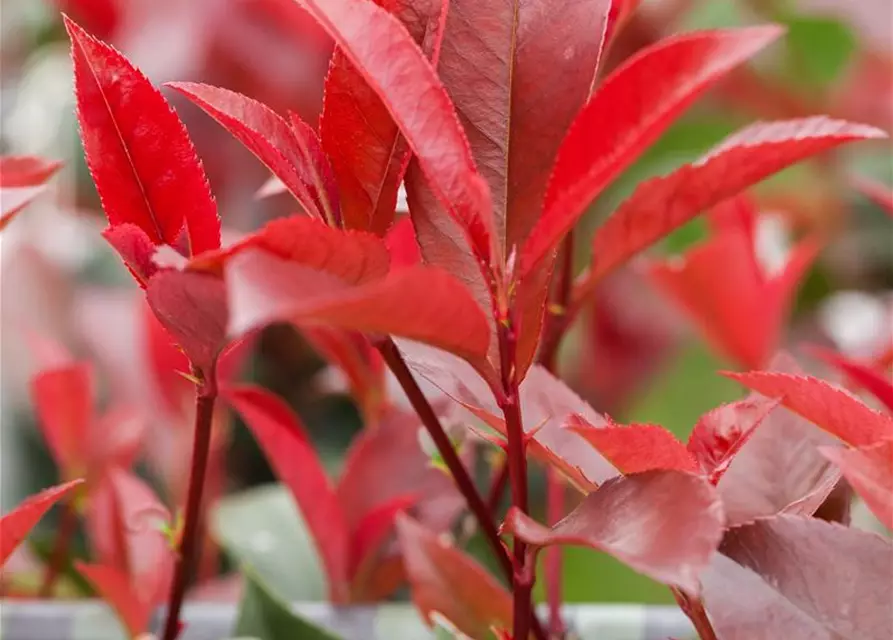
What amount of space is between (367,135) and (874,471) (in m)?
0.16

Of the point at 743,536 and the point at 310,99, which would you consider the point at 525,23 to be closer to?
the point at 743,536

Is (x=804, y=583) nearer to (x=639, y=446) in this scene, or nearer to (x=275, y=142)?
(x=639, y=446)

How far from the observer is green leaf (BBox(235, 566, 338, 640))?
15.6 inches

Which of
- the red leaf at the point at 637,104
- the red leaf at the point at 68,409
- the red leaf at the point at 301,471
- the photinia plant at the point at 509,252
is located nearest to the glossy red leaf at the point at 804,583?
the photinia plant at the point at 509,252

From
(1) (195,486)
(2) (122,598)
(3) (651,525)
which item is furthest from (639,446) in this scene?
(2) (122,598)

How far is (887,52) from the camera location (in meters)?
1.34

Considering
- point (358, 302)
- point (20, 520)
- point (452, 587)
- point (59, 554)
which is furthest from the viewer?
point (59, 554)

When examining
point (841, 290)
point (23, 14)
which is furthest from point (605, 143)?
point (23, 14)

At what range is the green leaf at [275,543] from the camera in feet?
1.84

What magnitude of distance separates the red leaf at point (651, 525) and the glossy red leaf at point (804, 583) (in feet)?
0.11

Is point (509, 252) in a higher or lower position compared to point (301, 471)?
higher

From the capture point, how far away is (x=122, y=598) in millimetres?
421

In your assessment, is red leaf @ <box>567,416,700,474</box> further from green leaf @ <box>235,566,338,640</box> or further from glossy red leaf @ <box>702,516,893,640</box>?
green leaf @ <box>235,566,338,640</box>

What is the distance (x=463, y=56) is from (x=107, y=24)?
78cm
